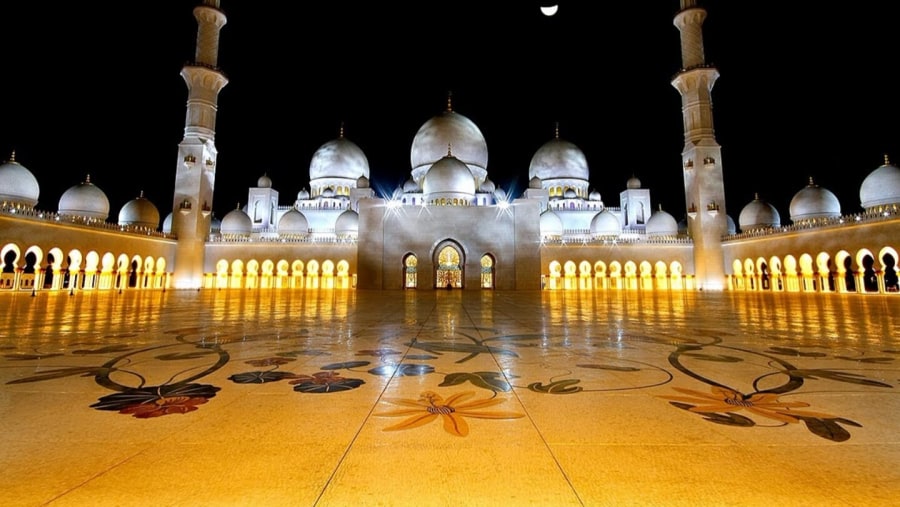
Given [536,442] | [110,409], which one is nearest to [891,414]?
[536,442]

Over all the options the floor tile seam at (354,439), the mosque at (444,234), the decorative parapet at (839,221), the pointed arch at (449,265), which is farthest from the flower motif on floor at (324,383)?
the decorative parapet at (839,221)

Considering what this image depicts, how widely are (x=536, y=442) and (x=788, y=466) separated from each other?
2.21 feet

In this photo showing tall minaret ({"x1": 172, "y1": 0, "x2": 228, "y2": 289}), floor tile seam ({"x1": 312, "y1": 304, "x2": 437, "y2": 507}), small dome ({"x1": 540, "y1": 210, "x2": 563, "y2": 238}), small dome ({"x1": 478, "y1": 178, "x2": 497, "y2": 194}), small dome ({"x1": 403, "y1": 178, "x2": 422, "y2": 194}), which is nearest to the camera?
floor tile seam ({"x1": 312, "y1": 304, "x2": 437, "y2": 507})

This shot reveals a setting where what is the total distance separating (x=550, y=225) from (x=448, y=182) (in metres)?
7.55

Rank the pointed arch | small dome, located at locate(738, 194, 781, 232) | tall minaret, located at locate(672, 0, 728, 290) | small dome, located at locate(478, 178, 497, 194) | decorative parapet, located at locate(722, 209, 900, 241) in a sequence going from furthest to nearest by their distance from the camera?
small dome, located at locate(478, 178, 497, 194)
small dome, located at locate(738, 194, 781, 232)
tall minaret, located at locate(672, 0, 728, 290)
the pointed arch
decorative parapet, located at locate(722, 209, 900, 241)

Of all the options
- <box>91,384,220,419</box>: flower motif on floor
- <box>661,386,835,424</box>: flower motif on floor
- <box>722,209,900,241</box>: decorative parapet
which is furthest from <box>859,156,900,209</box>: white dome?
<box>91,384,220,419</box>: flower motif on floor

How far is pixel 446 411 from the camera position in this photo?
5.23ft

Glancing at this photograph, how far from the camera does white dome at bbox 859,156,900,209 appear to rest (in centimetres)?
1881

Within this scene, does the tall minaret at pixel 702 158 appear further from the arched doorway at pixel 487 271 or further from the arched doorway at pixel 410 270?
the arched doorway at pixel 410 270

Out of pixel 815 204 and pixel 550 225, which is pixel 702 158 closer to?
pixel 815 204

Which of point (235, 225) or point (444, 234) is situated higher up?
point (235, 225)

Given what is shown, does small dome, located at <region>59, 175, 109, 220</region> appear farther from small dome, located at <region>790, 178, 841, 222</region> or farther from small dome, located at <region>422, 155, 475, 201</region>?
small dome, located at <region>790, 178, 841, 222</region>

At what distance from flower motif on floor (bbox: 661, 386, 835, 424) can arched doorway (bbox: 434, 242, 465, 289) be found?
59.2 feet

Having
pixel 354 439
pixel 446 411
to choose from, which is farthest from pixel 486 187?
pixel 354 439
